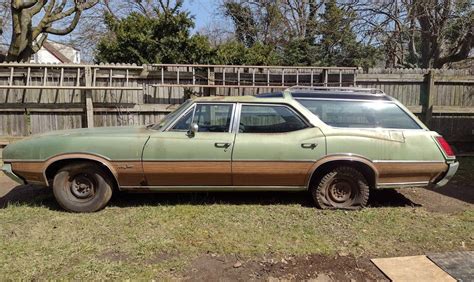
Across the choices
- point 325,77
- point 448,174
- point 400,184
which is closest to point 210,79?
point 325,77

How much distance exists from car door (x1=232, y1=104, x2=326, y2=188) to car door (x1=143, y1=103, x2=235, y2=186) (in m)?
0.16

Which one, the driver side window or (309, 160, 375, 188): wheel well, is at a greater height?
the driver side window

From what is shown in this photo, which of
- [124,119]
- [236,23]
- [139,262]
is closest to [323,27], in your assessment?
[236,23]

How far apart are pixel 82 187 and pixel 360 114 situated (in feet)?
12.4

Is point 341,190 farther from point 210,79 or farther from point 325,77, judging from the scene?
point 210,79

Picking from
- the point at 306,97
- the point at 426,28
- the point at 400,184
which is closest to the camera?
the point at 400,184

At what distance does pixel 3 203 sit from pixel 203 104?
10.6 feet

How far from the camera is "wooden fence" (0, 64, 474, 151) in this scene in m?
8.66

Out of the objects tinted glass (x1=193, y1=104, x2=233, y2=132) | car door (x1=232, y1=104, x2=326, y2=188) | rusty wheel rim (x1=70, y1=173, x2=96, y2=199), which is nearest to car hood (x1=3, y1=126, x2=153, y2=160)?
rusty wheel rim (x1=70, y1=173, x2=96, y2=199)

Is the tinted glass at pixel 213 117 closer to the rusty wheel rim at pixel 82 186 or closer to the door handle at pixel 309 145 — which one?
the door handle at pixel 309 145

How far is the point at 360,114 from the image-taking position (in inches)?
208

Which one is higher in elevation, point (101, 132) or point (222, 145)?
point (101, 132)

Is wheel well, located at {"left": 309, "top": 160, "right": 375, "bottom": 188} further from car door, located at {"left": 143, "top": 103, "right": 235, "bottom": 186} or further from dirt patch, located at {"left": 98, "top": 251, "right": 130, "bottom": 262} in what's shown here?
dirt patch, located at {"left": 98, "top": 251, "right": 130, "bottom": 262}

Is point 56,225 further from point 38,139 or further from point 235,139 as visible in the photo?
point 235,139
